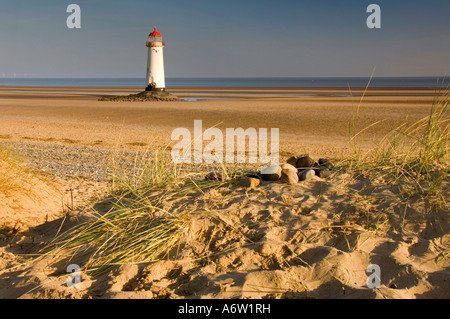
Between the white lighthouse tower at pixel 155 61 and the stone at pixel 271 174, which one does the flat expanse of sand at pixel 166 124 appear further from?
the white lighthouse tower at pixel 155 61

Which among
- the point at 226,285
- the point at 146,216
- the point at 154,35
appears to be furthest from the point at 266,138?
the point at 154,35

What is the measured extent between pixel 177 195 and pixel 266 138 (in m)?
10.1

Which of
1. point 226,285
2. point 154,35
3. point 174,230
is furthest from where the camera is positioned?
point 154,35

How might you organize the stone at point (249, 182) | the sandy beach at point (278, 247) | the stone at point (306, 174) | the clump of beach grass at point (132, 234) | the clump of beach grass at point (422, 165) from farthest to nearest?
1. the stone at point (306, 174)
2. the stone at point (249, 182)
3. the clump of beach grass at point (422, 165)
4. the clump of beach grass at point (132, 234)
5. the sandy beach at point (278, 247)

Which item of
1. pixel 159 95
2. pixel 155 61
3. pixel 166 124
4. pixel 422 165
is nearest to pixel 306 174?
pixel 422 165

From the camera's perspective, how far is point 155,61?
34.6 metres

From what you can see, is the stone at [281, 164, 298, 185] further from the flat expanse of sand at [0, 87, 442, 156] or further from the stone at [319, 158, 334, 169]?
the flat expanse of sand at [0, 87, 442, 156]

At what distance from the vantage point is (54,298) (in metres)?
2.72

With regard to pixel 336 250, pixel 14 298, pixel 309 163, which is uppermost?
pixel 309 163

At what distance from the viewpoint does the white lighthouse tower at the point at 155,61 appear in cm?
3425

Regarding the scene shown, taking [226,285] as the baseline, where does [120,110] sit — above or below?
above

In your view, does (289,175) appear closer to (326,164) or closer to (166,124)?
(326,164)

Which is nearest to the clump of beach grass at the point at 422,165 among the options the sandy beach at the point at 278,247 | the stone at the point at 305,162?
the sandy beach at the point at 278,247
